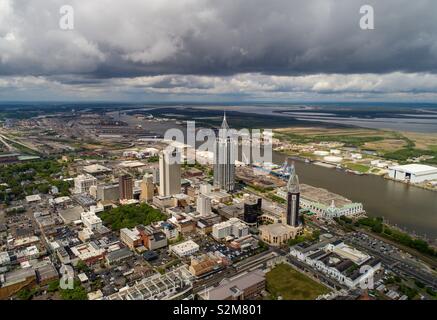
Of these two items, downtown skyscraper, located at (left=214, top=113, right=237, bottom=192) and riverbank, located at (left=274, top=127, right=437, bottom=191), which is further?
riverbank, located at (left=274, top=127, right=437, bottom=191)

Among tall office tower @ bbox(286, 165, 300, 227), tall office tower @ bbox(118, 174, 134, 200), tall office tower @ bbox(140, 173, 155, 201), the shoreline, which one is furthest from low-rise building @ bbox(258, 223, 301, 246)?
the shoreline

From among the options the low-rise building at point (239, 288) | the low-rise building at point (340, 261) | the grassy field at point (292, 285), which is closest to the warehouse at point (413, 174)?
the low-rise building at point (340, 261)

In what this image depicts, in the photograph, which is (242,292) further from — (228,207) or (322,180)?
(322,180)

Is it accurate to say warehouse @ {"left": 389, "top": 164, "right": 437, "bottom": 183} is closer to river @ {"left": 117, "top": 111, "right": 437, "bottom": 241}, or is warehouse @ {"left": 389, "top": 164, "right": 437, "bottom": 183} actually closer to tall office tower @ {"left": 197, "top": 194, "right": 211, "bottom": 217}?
river @ {"left": 117, "top": 111, "right": 437, "bottom": 241}

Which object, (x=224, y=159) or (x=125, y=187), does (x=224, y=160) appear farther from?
(x=125, y=187)
